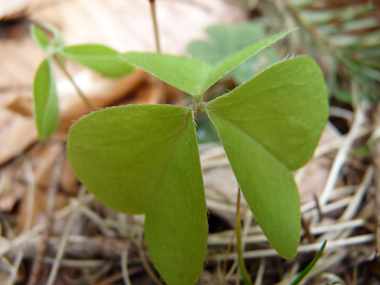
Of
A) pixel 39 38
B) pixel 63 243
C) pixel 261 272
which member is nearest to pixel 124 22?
pixel 39 38

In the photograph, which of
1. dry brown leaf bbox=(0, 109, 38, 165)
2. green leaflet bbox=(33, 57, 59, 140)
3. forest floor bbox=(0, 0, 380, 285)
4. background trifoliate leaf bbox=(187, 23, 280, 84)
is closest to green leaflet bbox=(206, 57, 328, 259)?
forest floor bbox=(0, 0, 380, 285)

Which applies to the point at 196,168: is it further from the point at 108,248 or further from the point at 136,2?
the point at 136,2

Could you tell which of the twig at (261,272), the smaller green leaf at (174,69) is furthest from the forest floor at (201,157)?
the smaller green leaf at (174,69)

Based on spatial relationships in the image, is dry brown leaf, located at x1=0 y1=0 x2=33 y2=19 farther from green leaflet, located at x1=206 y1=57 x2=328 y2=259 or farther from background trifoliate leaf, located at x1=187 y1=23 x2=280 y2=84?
green leaflet, located at x1=206 y1=57 x2=328 y2=259

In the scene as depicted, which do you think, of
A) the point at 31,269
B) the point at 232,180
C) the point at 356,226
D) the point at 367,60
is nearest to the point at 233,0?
the point at 367,60

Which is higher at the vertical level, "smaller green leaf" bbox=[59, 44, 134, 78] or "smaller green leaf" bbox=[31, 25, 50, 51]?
"smaller green leaf" bbox=[31, 25, 50, 51]

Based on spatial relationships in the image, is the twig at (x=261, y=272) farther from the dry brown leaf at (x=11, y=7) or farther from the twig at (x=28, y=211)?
the dry brown leaf at (x=11, y=7)
